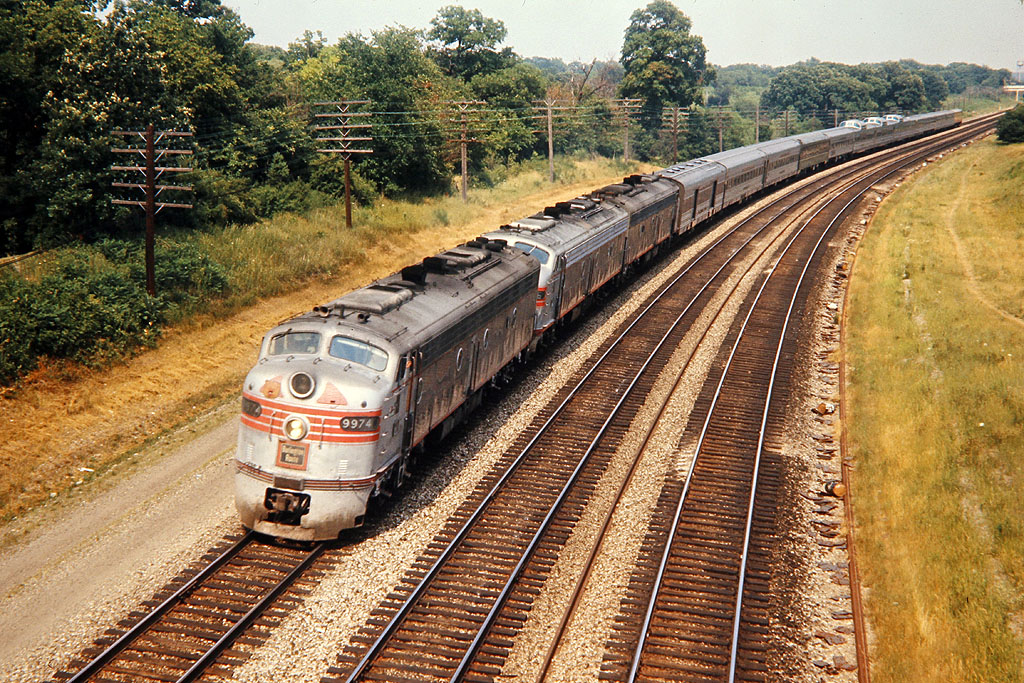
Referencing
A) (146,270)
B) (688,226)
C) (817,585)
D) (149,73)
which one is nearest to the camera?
(817,585)

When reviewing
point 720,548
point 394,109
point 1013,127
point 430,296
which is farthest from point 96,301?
point 1013,127

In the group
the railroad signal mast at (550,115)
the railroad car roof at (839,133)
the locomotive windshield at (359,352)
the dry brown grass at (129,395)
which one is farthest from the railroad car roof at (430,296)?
the railroad car roof at (839,133)

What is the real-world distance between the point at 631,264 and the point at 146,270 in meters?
18.7

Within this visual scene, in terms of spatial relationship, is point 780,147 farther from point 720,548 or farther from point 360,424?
point 360,424

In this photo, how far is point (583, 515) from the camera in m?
16.9

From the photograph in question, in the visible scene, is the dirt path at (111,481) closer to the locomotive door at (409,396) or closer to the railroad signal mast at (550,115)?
the locomotive door at (409,396)

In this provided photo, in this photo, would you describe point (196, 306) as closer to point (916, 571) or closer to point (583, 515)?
point (583, 515)

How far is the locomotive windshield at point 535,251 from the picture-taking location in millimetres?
24673

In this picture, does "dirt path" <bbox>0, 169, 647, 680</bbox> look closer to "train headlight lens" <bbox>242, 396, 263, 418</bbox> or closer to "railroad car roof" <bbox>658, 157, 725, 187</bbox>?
"train headlight lens" <bbox>242, 396, 263, 418</bbox>

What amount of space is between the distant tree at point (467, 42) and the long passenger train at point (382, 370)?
55.9 meters

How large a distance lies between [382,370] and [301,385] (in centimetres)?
143

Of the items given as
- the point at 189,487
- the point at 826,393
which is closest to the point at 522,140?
the point at 826,393

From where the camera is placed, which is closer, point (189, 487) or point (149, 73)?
point (189, 487)

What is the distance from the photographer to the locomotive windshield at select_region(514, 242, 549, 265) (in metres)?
24.7
